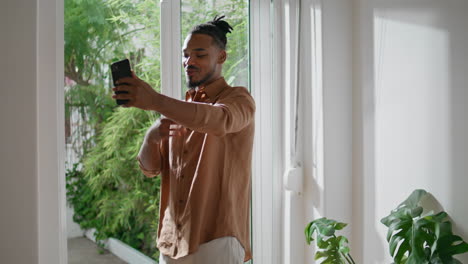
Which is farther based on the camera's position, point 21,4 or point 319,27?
point 319,27

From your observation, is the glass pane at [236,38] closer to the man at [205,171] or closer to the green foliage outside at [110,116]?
the green foliage outside at [110,116]

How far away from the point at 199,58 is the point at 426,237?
36.1 inches

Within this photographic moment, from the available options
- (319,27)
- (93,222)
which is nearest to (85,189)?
(93,222)

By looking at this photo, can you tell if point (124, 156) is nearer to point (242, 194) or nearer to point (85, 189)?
point (85, 189)

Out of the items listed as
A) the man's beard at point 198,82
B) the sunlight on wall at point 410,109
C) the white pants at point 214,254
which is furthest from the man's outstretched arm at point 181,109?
the sunlight on wall at point 410,109

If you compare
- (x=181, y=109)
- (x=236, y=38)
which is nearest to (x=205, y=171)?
(x=181, y=109)

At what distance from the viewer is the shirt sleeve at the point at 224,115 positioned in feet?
4.06

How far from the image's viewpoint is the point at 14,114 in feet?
4.69

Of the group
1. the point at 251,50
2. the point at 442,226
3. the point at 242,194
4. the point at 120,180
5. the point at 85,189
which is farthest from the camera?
the point at 251,50

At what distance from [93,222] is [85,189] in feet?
0.48

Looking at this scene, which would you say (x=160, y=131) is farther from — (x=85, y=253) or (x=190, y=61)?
(x=85, y=253)

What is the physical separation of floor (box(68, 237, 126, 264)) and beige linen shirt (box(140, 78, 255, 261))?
421 mm

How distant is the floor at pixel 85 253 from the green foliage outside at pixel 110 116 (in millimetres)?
63

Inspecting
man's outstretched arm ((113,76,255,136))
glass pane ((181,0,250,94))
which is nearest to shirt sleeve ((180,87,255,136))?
man's outstretched arm ((113,76,255,136))
